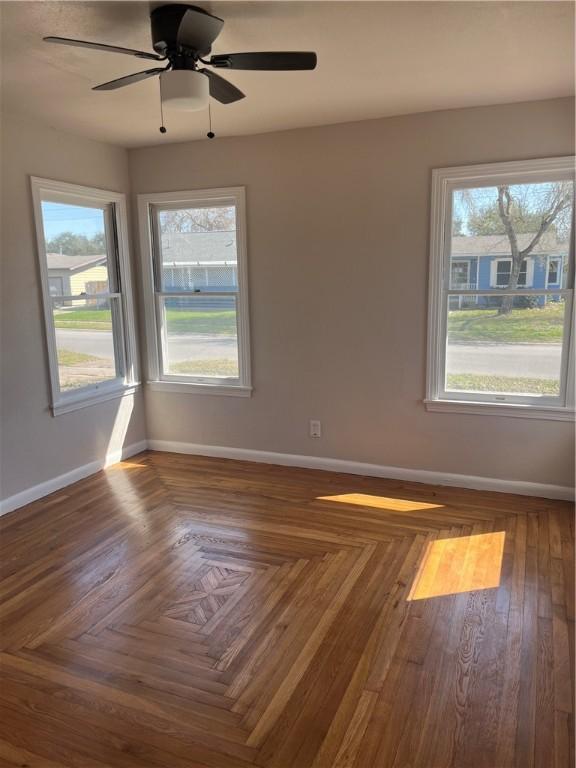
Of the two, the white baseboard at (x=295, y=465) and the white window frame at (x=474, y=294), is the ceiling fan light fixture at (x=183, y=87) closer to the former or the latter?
the white window frame at (x=474, y=294)

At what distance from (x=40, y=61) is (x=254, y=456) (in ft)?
9.89

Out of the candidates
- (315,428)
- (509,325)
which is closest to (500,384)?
(509,325)

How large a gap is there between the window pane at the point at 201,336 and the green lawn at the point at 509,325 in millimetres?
1742

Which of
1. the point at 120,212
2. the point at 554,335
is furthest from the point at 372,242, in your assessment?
the point at 120,212

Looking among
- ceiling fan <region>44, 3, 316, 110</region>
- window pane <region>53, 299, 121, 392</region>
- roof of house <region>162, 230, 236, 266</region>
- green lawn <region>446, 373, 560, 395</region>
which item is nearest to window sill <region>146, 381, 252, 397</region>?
window pane <region>53, 299, 121, 392</region>

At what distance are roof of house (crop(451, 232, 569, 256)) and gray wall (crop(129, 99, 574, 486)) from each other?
244 millimetres

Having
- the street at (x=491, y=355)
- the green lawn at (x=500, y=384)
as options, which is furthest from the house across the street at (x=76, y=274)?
the green lawn at (x=500, y=384)

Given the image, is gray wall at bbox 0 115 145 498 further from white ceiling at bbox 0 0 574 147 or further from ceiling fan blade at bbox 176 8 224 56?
ceiling fan blade at bbox 176 8 224 56

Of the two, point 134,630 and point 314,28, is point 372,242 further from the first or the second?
point 134,630

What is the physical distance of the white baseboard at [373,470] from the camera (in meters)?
3.71

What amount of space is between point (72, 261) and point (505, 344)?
3.17 metres

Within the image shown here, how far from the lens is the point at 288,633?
7.66ft

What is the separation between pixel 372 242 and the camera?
384 centimetres

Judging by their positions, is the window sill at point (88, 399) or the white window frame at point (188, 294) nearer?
the window sill at point (88, 399)
